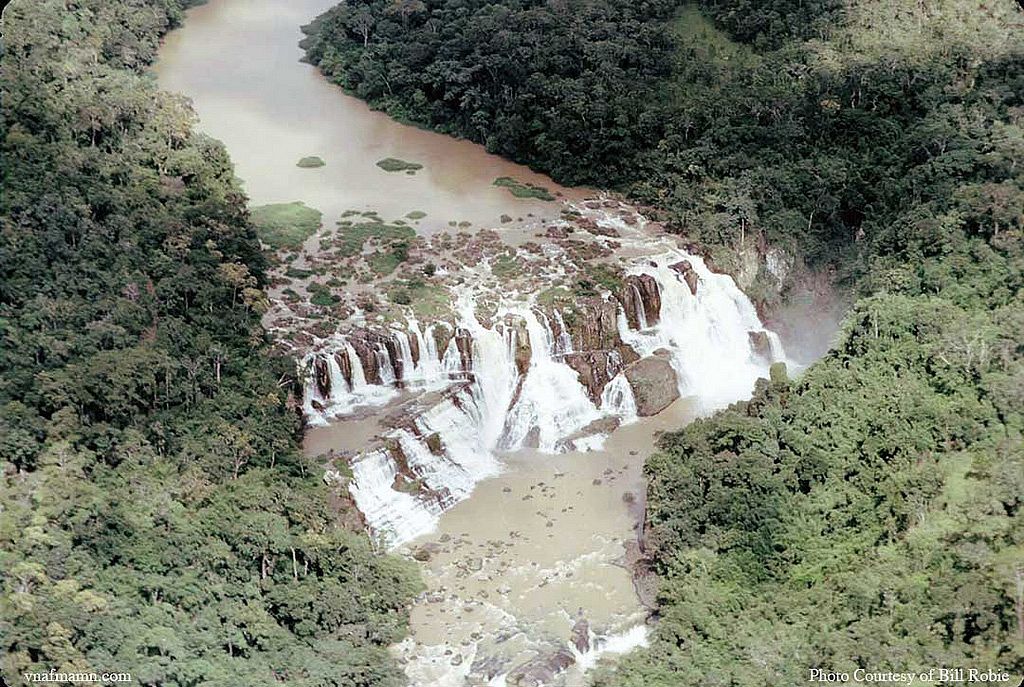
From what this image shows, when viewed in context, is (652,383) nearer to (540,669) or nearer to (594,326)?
(594,326)

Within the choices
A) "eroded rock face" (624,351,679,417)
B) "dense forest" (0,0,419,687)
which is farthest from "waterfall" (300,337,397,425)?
"eroded rock face" (624,351,679,417)

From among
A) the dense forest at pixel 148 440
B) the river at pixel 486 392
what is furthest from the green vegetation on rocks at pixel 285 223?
the dense forest at pixel 148 440

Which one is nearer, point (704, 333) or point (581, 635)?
point (581, 635)

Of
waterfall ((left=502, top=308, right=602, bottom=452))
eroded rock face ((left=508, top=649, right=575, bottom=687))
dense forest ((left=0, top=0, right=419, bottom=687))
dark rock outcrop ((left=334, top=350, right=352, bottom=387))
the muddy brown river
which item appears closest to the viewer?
dense forest ((left=0, top=0, right=419, bottom=687))

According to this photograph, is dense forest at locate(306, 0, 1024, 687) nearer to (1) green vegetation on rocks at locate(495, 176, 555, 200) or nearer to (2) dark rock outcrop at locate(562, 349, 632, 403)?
(1) green vegetation on rocks at locate(495, 176, 555, 200)

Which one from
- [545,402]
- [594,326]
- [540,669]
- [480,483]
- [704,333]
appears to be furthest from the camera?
[704,333]

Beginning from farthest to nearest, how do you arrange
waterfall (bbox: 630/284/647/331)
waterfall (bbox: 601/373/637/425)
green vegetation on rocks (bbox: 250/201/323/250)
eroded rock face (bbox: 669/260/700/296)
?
green vegetation on rocks (bbox: 250/201/323/250) < eroded rock face (bbox: 669/260/700/296) < waterfall (bbox: 630/284/647/331) < waterfall (bbox: 601/373/637/425)

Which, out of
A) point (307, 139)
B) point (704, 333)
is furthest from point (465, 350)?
point (307, 139)
